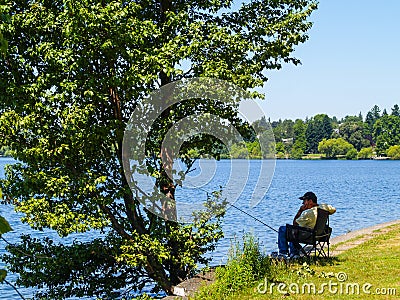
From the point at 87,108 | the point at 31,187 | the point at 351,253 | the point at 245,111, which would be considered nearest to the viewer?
the point at 87,108

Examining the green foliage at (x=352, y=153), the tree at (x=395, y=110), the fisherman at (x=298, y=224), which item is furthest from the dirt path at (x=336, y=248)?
the tree at (x=395, y=110)

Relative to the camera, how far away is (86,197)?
30.4 ft

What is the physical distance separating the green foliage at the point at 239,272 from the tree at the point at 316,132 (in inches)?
4732

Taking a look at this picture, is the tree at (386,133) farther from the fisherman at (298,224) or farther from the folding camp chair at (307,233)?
the folding camp chair at (307,233)

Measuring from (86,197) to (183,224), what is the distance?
5.99 feet

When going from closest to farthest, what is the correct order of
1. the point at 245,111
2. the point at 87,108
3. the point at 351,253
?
the point at 87,108 → the point at 245,111 → the point at 351,253

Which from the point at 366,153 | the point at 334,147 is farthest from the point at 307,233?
the point at 366,153

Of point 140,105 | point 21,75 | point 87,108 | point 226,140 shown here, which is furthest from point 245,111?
point 21,75

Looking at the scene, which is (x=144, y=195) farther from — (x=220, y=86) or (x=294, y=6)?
(x=294, y=6)

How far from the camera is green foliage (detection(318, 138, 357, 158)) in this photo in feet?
438

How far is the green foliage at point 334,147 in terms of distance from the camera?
133m

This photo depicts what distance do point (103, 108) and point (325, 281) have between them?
15.0 ft

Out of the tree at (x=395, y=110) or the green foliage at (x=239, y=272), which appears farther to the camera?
the tree at (x=395, y=110)

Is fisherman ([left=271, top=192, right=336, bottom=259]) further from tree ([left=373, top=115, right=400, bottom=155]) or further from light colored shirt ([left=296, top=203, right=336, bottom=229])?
tree ([left=373, top=115, right=400, bottom=155])
